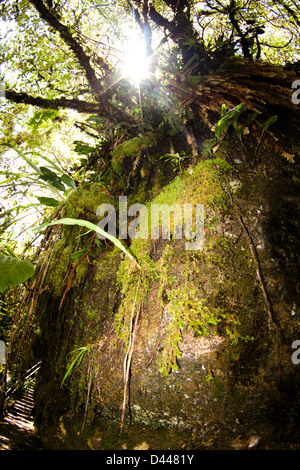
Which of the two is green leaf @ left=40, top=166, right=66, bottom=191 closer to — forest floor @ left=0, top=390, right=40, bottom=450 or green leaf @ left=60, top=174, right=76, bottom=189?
green leaf @ left=60, top=174, right=76, bottom=189

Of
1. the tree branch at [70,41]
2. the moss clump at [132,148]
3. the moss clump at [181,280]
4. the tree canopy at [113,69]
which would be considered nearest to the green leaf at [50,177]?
the tree canopy at [113,69]

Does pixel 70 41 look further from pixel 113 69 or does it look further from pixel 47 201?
pixel 47 201

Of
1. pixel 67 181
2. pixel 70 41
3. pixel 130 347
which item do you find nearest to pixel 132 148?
pixel 67 181

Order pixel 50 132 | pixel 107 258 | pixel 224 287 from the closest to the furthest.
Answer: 1. pixel 224 287
2. pixel 107 258
3. pixel 50 132

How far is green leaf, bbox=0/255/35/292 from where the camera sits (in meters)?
1.30

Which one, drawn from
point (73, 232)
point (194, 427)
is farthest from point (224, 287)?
point (73, 232)

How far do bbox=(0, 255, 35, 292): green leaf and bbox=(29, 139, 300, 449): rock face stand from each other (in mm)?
447

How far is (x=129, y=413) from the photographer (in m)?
1.23

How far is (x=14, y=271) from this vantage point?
52.0 inches

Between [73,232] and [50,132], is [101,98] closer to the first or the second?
[50,132]

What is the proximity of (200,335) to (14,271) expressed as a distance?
1102 millimetres

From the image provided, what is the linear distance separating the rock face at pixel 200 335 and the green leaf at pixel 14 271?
447mm

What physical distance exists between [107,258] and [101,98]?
1438 mm

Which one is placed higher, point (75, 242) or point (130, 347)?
point (75, 242)
